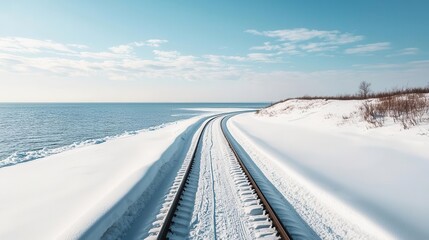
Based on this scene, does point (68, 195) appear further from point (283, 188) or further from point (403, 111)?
point (403, 111)

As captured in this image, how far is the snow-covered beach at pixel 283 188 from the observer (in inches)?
236

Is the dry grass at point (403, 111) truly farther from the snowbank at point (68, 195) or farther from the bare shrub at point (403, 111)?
the snowbank at point (68, 195)

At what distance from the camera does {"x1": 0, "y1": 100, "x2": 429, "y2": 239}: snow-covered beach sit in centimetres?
601

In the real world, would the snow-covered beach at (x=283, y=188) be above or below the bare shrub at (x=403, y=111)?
below

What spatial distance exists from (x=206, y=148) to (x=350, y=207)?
1062 centimetres

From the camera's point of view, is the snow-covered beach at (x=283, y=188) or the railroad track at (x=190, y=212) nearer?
the railroad track at (x=190, y=212)

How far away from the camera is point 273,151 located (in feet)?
49.7

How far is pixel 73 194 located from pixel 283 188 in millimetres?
6781

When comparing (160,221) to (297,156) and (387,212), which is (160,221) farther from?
(297,156)

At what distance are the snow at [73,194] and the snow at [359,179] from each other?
15.0 feet

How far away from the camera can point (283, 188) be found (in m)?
8.91

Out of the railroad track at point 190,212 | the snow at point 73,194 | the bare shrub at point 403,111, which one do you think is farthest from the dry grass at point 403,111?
the snow at point 73,194

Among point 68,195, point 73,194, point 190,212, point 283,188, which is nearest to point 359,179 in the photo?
point 283,188

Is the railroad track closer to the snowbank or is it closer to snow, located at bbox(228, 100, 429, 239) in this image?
snow, located at bbox(228, 100, 429, 239)
